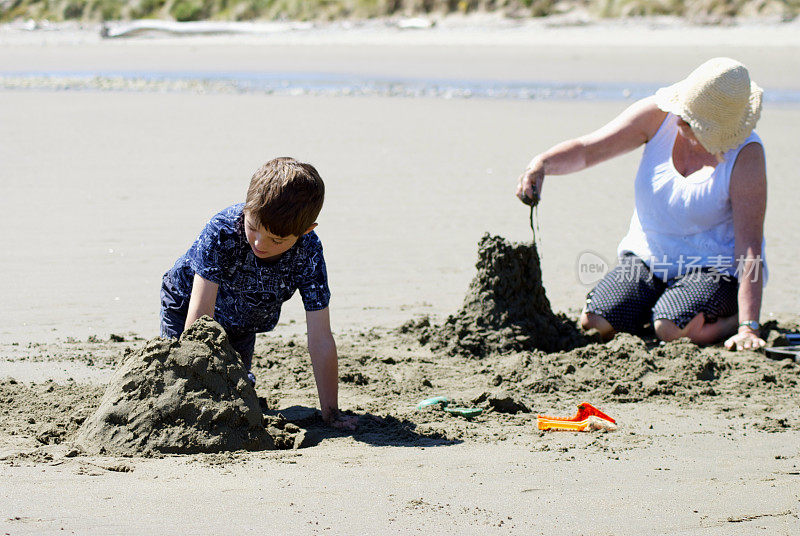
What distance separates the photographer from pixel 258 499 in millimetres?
2932

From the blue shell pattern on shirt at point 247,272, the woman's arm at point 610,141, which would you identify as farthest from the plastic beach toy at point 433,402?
the woman's arm at point 610,141

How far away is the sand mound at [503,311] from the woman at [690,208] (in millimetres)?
291

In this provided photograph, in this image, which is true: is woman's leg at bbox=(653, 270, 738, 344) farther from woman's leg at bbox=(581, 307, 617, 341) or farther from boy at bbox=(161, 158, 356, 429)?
boy at bbox=(161, 158, 356, 429)

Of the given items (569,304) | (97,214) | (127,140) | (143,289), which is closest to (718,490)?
(569,304)

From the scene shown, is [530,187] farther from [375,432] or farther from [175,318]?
[175,318]

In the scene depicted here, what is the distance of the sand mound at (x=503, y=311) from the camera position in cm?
466

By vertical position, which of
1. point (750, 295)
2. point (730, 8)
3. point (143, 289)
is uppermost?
point (730, 8)

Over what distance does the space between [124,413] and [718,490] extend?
1.91m

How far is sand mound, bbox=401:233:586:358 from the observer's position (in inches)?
184

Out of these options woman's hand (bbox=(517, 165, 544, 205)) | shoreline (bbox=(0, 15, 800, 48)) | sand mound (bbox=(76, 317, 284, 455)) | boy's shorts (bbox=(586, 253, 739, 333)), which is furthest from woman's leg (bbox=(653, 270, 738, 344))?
shoreline (bbox=(0, 15, 800, 48))

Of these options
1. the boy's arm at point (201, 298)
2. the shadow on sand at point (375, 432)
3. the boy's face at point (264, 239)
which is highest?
the boy's face at point (264, 239)

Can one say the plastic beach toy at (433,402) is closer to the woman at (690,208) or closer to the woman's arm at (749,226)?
the woman at (690,208)

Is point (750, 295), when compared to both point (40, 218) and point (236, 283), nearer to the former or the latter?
point (236, 283)

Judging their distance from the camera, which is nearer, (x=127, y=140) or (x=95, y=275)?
(x=95, y=275)
